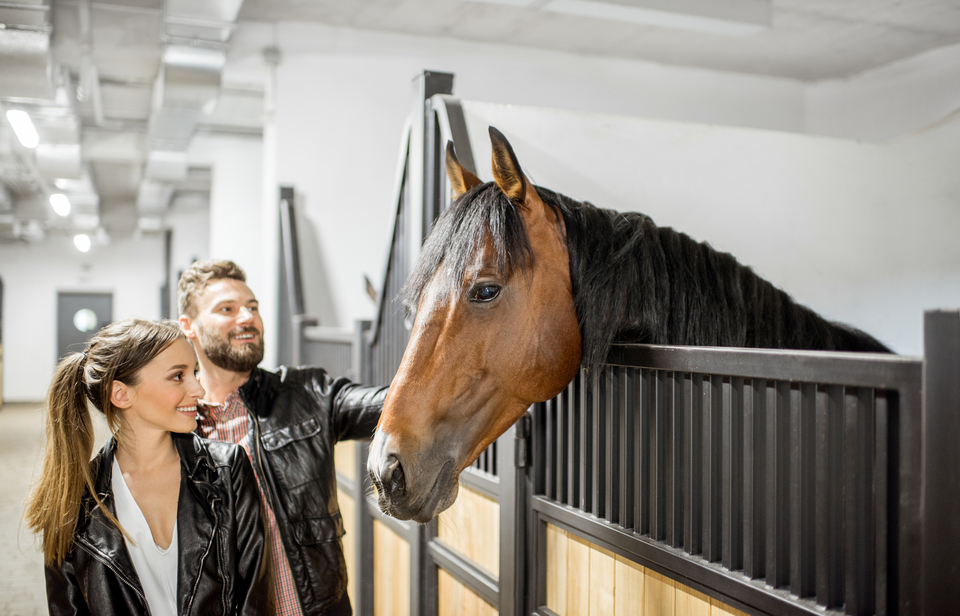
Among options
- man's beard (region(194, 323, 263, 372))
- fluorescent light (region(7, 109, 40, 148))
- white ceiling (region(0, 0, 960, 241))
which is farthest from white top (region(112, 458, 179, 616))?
fluorescent light (region(7, 109, 40, 148))

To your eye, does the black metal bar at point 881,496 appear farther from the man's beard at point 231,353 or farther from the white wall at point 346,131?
the white wall at point 346,131

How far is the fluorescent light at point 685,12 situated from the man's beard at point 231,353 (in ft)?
8.73

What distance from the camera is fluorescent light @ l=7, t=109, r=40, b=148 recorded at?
4770mm

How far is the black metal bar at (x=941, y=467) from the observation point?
0.68 meters

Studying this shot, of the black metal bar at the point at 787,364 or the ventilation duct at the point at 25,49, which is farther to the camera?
the ventilation duct at the point at 25,49

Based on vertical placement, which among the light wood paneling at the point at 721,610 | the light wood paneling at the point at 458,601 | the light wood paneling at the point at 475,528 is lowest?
the light wood paneling at the point at 458,601

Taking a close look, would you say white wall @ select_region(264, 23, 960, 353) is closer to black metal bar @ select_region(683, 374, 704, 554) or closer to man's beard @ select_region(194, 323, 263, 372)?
man's beard @ select_region(194, 323, 263, 372)

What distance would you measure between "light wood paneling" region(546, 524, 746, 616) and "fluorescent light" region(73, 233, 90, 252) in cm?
1381

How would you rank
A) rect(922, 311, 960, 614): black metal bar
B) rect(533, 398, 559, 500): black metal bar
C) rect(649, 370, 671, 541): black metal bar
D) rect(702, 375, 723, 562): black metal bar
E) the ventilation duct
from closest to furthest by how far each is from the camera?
rect(922, 311, 960, 614): black metal bar
rect(702, 375, 723, 562): black metal bar
rect(649, 370, 671, 541): black metal bar
rect(533, 398, 559, 500): black metal bar
the ventilation duct

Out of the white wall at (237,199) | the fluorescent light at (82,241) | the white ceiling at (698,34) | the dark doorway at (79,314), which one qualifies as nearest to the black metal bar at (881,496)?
the white ceiling at (698,34)

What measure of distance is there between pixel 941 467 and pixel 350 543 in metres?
2.70

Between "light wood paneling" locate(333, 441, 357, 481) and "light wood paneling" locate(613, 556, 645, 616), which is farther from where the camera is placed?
"light wood paneling" locate(333, 441, 357, 481)

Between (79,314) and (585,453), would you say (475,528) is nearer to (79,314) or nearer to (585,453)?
(585,453)

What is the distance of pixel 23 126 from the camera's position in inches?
197
